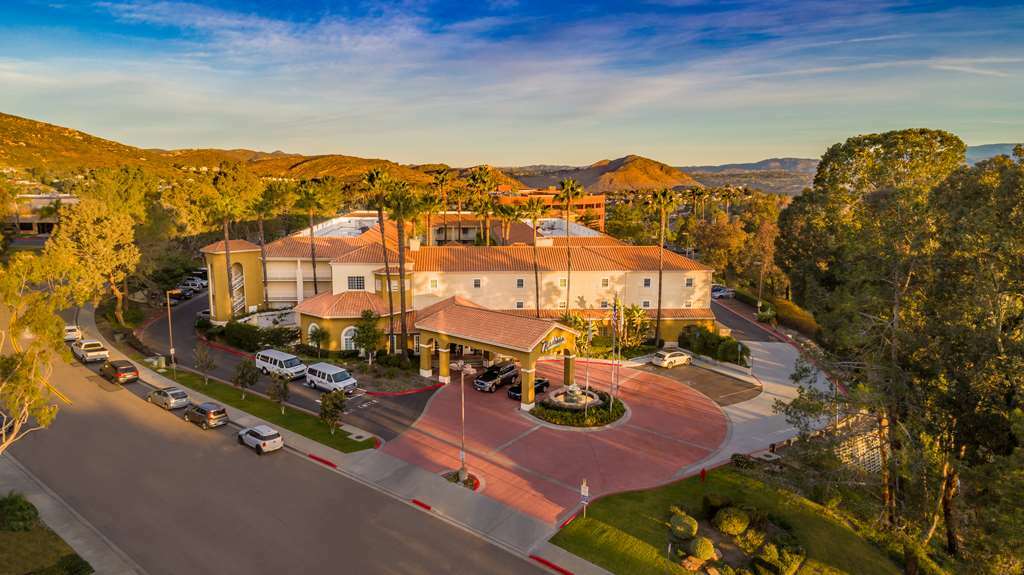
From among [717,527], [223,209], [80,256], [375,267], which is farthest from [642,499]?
[80,256]

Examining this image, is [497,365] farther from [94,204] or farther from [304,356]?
[94,204]

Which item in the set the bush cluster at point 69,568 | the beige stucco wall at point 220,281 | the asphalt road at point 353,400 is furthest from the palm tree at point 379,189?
the bush cluster at point 69,568

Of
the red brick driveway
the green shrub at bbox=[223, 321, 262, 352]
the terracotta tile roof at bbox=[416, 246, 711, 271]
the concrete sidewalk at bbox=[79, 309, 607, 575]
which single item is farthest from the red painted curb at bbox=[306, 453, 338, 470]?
the terracotta tile roof at bbox=[416, 246, 711, 271]

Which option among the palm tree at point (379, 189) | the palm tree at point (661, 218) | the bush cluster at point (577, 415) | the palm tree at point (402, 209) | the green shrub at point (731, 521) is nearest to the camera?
the green shrub at point (731, 521)

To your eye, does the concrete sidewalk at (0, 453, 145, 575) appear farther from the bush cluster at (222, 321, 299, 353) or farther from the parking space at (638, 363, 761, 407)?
the parking space at (638, 363, 761, 407)

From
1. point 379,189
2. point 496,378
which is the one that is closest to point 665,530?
point 496,378

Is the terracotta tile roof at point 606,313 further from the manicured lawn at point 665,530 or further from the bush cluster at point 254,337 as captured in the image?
the manicured lawn at point 665,530

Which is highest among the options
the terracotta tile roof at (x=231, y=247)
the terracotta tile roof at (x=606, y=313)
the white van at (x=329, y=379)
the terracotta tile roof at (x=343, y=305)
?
the terracotta tile roof at (x=231, y=247)
